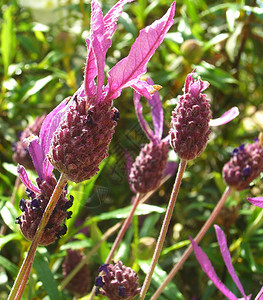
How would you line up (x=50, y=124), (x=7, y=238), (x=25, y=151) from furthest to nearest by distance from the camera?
(x=25, y=151)
(x=7, y=238)
(x=50, y=124)

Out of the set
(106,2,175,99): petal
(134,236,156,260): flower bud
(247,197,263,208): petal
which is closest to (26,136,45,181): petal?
(106,2,175,99): petal

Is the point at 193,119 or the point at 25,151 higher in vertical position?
the point at 193,119

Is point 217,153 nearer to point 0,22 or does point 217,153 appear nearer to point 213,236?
point 213,236

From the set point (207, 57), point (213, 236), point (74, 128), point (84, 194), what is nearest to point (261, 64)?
point (207, 57)

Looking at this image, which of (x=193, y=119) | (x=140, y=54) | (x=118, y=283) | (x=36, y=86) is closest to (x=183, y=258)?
(x=118, y=283)

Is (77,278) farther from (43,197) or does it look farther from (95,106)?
(95,106)

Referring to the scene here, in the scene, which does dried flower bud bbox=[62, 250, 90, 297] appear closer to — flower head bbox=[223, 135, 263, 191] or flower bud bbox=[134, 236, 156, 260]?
flower bud bbox=[134, 236, 156, 260]
